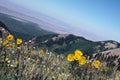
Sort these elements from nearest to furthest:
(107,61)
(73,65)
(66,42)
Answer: (73,65)
(107,61)
(66,42)

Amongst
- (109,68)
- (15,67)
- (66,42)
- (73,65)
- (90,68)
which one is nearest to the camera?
(15,67)

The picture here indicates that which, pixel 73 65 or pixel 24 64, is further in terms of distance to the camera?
pixel 73 65

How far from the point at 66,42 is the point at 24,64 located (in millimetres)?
126594

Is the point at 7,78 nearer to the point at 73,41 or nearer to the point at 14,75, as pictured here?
the point at 14,75

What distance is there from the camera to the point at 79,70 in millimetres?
8266

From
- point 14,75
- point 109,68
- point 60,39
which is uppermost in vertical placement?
point 14,75

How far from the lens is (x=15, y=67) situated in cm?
624

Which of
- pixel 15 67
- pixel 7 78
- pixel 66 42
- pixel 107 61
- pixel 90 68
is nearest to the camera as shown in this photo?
pixel 7 78

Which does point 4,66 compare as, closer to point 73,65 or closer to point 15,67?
point 15,67

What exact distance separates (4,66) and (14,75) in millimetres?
667

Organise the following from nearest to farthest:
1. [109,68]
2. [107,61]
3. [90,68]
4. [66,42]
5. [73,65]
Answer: [73,65] < [90,68] < [109,68] < [107,61] < [66,42]

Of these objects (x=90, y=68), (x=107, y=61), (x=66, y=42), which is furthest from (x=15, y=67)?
(x=66, y=42)

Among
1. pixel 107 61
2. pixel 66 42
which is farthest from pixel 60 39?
pixel 107 61

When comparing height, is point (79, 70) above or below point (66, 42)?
above
